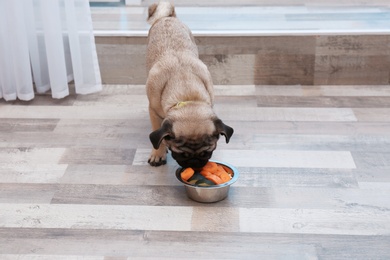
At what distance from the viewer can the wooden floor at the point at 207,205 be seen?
281 centimetres

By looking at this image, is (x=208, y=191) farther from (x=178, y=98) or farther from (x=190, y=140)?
(x=178, y=98)

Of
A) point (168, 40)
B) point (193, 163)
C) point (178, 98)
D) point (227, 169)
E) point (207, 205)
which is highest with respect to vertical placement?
point (168, 40)

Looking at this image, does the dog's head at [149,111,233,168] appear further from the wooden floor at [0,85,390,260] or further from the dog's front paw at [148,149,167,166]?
the dog's front paw at [148,149,167,166]

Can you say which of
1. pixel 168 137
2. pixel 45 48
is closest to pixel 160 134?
pixel 168 137

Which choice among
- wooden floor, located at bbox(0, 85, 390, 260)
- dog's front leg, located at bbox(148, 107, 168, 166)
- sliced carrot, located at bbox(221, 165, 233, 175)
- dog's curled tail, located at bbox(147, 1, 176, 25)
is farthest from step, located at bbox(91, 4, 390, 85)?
sliced carrot, located at bbox(221, 165, 233, 175)

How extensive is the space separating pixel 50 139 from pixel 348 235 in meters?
2.03

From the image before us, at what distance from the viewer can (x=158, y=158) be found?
352 centimetres

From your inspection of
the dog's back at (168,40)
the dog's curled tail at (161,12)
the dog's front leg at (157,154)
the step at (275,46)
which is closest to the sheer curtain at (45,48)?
the step at (275,46)

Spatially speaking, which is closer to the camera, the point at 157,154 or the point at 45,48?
the point at 157,154

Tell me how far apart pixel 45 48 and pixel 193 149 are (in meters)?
1.97

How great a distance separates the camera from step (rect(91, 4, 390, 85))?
457 centimetres

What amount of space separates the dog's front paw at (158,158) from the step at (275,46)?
133 centimetres

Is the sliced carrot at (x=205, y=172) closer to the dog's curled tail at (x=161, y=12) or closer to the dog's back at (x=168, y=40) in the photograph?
the dog's back at (x=168, y=40)

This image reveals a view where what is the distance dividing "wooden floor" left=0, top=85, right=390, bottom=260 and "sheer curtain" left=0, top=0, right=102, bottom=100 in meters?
0.13
